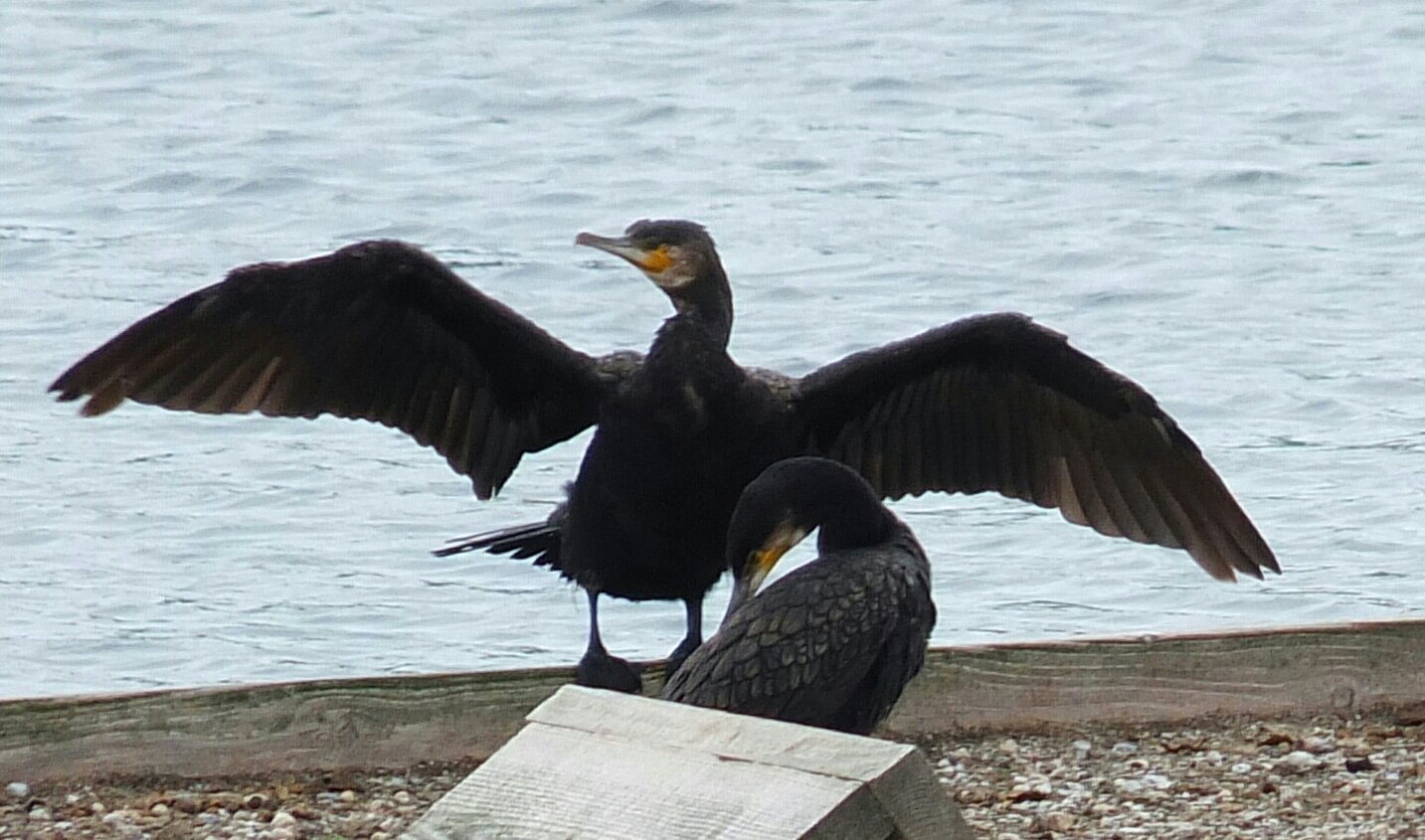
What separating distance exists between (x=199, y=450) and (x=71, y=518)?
0.73 metres

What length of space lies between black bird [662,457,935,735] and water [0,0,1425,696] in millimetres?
3114

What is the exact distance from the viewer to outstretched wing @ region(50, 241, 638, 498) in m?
5.22

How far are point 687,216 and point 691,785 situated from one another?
8608 mm

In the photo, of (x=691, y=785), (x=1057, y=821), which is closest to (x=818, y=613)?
(x=1057, y=821)

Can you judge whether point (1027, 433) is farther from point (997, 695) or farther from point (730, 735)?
point (730, 735)

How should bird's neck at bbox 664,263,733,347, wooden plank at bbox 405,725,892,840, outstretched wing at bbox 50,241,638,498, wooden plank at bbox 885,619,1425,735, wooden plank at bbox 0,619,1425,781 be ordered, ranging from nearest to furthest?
1. wooden plank at bbox 405,725,892,840
2. wooden plank at bbox 0,619,1425,781
3. wooden plank at bbox 885,619,1425,735
4. bird's neck at bbox 664,263,733,347
5. outstretched wing at bbox 50,241,638,498

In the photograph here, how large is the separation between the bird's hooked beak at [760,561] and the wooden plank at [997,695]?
21.9 inches

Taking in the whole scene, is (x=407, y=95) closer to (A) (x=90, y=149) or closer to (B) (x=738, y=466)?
(A) (x=90, y=149)

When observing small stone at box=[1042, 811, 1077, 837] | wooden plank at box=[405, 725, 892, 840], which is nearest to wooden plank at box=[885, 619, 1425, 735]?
small stone at box=[1042, 811, 1077, 837]

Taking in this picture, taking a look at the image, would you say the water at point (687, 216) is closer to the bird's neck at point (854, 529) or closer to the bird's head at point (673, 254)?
the bird's head at point (673, 254)

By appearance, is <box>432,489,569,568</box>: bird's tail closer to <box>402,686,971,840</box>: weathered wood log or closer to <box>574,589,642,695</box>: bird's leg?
<box>574,589,642,695</box>: bird's leg

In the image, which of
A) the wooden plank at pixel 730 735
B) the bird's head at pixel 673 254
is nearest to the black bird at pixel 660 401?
the bird's head at pixel 673 254

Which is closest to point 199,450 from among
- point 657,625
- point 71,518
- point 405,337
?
point 71,518

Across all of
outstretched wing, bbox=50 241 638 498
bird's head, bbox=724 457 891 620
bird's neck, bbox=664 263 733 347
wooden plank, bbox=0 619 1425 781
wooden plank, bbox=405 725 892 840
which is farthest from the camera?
outstretched wing, bbox=50 241 638 498
